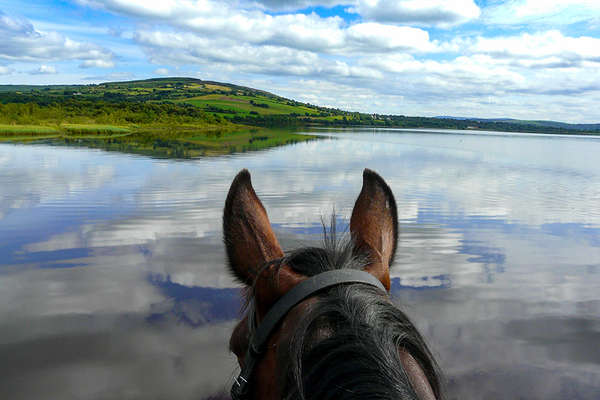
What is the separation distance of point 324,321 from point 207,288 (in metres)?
6.87

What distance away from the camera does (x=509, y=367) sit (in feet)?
17.5

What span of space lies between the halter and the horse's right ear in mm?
351

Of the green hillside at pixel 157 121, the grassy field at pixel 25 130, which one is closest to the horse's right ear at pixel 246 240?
the green hillside at pixel 157 121

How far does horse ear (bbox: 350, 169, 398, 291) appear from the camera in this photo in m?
1.90

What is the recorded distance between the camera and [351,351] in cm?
119

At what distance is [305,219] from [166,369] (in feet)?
28.5

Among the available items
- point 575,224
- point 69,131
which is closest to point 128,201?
point 575,224

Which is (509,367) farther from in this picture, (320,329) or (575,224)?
(575,224)

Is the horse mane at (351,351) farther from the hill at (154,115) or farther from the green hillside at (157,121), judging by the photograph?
the hill at (154,115)

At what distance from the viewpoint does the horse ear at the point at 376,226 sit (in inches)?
74.8

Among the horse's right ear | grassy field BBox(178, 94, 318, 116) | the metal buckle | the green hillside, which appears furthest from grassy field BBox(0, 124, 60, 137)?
grassy field BBox(178, 94, 318, 116)

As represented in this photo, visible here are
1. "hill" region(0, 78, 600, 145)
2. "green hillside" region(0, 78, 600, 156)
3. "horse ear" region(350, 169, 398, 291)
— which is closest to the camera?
"horse ear" region(350, 169, 398, 291)

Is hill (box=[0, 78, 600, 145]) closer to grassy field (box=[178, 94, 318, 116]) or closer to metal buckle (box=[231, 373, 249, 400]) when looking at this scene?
grassy field (box=[178, 94, 318, 116])

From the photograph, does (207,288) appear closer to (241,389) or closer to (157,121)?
(241,389)
